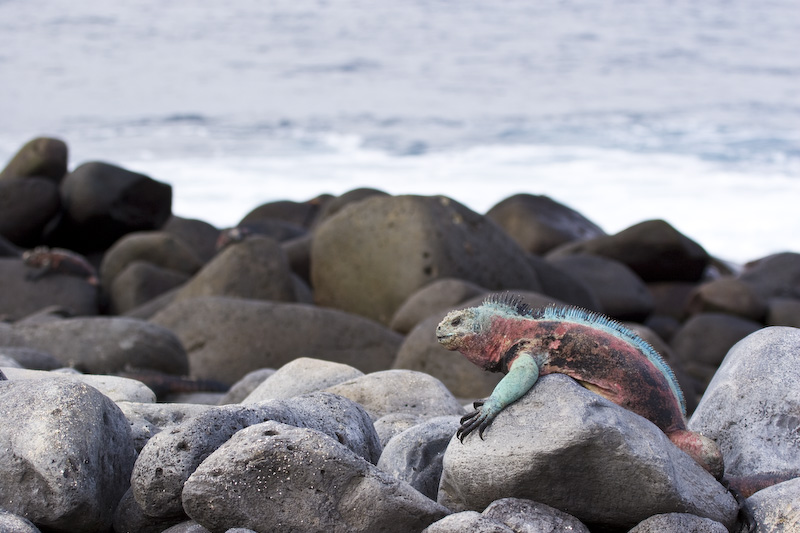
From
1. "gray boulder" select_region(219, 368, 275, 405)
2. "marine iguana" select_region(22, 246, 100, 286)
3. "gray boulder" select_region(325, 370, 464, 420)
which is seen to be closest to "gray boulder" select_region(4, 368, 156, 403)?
"gray boulder" select_region(325, 370, 464, 420)

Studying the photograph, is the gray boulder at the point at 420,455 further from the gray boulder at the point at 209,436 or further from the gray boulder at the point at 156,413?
the gray boulder at the point at 156,413

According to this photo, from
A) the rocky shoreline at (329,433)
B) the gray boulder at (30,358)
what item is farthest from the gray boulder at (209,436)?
the gray boulder at (30,358)

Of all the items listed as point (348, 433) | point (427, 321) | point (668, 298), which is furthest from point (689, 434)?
point (668, 298)

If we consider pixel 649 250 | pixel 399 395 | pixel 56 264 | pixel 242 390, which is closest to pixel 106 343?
pixel 242 390

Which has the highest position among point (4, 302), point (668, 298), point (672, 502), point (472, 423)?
point (472, 423)

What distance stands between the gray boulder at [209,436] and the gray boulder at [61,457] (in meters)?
0.20

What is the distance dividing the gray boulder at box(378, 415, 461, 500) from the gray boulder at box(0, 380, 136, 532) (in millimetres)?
967

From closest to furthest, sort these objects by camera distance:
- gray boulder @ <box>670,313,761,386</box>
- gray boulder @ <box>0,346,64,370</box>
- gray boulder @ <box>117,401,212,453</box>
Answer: gray boulder @ <box>117,401,212,453</box> < gray boulder @ <box>0,346,64,370</box> < gray boulder @ <box>670,313,761,386</box>

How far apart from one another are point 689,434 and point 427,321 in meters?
4.67

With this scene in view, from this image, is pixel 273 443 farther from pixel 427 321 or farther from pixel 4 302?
pixel 4 302

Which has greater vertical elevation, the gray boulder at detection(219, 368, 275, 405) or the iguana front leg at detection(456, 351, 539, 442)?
the iguana front leg at detection(456, 351, 539, 442)

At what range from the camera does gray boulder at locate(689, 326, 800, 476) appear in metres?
3.62

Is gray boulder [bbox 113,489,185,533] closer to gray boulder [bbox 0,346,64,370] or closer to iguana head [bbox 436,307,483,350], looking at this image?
iguana head [bbox 436,307,483,350]

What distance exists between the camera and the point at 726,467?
370cm
